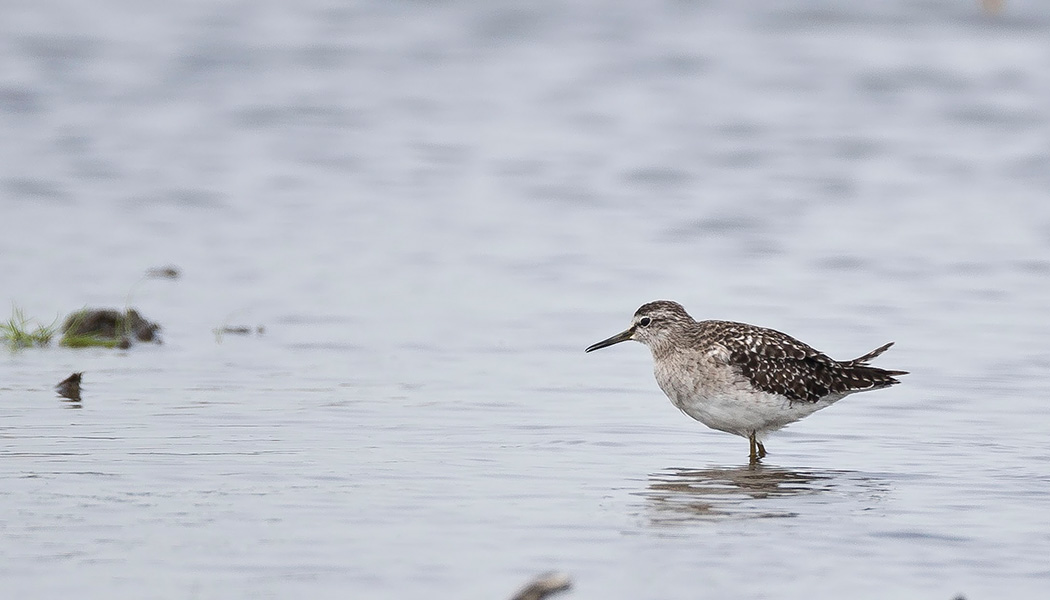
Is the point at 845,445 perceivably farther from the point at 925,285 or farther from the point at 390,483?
the point at 925,285

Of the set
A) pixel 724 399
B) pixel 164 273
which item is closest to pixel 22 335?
pixel 164 273

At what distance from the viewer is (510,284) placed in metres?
13.8

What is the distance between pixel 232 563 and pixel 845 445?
4.39 metres

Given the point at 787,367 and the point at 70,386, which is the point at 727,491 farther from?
the point at 70,386

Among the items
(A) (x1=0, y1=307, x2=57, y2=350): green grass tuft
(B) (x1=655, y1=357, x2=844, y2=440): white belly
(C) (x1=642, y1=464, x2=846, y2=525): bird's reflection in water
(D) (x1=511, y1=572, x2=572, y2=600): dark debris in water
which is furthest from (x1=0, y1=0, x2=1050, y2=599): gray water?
(D) (x1=511, y1=572, x2=572, y2=600): dark debris in water

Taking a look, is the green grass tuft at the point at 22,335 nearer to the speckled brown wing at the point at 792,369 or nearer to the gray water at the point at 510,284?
the gray water at the point at 510,284

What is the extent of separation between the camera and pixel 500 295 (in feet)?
44.2

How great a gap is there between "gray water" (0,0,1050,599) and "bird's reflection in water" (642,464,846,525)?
34mm

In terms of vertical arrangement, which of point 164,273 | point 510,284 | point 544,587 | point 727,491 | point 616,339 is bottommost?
point 544,587

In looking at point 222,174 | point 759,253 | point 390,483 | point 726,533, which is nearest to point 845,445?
point 726,533

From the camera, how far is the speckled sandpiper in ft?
31.0

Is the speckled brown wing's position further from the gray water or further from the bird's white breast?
the gray water

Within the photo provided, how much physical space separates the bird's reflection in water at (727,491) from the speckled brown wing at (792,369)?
61 cm

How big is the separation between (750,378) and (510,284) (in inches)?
179
